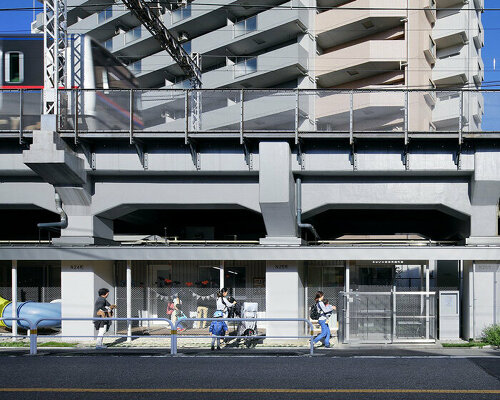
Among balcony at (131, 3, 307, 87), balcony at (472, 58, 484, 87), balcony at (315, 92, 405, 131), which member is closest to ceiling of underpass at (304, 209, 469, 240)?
balcony at (315, 92, 405, 131)

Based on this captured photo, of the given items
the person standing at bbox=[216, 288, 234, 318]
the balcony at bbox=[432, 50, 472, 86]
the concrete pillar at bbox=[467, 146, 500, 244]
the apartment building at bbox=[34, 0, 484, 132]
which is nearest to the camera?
the person standing at bbox=[216, 288, 234, 318]

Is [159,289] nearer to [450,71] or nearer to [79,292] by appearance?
[79,292]

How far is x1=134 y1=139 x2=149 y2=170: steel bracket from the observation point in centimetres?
1781

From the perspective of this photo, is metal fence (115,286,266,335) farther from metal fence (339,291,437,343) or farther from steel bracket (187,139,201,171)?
steel bracket (187,139,201,171)

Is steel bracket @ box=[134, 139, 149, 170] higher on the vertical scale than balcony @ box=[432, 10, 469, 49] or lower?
lower

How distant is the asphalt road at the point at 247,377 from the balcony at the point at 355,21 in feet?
90.9

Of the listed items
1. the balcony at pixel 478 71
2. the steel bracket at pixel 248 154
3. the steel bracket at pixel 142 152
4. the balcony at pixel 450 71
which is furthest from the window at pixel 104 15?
the steel bracket at pixel 248 154

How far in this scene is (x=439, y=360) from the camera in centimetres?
1288

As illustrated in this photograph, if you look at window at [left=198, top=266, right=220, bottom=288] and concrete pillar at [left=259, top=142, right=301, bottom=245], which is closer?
concrete pillar at [left=259, top=142, right=301, bottom=245]

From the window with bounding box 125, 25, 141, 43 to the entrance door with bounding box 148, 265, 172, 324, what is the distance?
3500cm

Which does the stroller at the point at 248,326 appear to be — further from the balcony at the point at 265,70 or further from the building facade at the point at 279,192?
the balcony at the point at 265,70

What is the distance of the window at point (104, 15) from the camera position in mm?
52219

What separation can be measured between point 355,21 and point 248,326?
26033 mm

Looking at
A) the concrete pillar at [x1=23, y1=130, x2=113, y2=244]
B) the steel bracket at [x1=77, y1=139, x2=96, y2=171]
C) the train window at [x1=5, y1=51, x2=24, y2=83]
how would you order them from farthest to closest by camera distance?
the train window at [x1=5, y1=51, x2=24, y2=83] < the steel bracket at [x1=77, y1=139, x2=96, y2=171] < the concrete pillar at [x1=23, y1=130, x2=113, y2=244]
